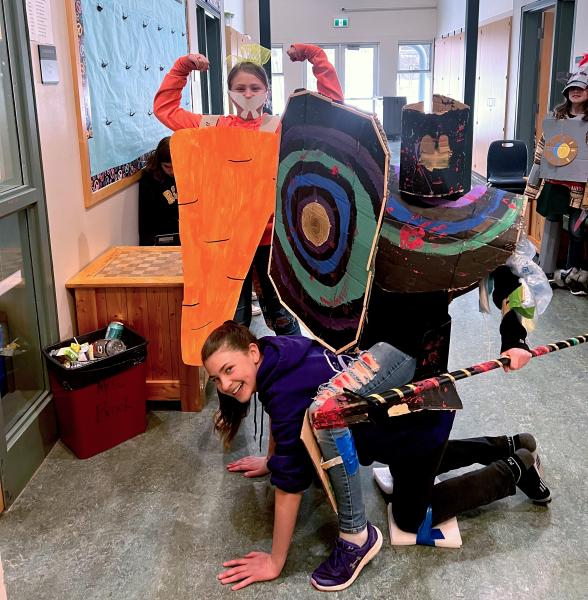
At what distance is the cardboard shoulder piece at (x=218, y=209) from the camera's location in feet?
7.73

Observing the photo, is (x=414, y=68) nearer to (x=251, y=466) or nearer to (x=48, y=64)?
(x=48, y=64)

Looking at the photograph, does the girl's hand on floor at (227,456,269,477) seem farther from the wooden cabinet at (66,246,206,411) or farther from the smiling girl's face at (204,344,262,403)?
the smiling girl's face at (204,344,262,403)

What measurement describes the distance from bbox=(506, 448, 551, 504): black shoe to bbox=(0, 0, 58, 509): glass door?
1560 millimetres

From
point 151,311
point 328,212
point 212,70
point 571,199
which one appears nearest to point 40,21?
point 151,311

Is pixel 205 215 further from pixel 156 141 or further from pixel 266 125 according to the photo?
pixel 156 141

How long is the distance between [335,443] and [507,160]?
181 inches

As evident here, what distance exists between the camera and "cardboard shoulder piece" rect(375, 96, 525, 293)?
163cm

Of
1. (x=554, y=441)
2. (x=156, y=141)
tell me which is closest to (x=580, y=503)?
(x=554, y=441)

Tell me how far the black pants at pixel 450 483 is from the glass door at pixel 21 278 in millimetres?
1224

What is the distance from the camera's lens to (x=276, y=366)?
1767mm

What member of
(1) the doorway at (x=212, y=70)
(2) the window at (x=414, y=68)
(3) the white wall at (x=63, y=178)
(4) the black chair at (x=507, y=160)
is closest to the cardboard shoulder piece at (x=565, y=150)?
(4) the black chair at (x=507, y=160)

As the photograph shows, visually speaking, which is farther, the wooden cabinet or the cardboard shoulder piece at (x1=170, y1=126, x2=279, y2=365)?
the wooden cabinet

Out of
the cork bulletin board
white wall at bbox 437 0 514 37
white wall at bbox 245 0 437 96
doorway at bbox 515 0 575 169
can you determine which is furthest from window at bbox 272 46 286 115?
the cork bulletin board

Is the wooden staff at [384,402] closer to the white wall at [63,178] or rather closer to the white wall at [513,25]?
the white wall at [63,178]
